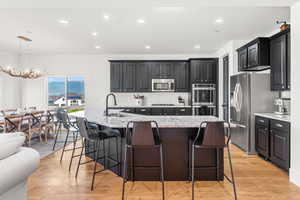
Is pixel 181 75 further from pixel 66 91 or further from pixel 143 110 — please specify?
pixel 66 91

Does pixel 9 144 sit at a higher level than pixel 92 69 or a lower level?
lower

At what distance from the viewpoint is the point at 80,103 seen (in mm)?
7250

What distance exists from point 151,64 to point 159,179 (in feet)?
14.3

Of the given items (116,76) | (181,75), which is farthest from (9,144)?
(181,75)

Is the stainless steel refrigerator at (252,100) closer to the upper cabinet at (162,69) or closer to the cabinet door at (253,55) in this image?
the cabinet door at (253,55)

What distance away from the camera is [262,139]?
3895 mm

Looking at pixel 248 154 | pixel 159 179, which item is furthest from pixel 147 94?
pixel 159 179

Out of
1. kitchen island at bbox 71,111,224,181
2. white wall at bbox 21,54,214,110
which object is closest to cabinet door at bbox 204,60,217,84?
white wall at bbox 21,54,214,110

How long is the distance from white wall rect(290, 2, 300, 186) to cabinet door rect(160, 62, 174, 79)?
3977 mm

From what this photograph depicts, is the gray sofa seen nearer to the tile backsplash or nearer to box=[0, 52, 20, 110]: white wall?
the tile backsplash

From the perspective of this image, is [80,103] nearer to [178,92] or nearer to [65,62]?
[65,62]

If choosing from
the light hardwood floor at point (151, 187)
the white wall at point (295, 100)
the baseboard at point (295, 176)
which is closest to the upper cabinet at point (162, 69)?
the light hardwood floor at point (151, 187)

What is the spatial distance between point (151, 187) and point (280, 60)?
3067 millimetres

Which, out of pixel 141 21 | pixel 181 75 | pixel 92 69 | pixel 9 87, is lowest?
pixel 9 87
